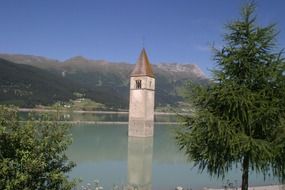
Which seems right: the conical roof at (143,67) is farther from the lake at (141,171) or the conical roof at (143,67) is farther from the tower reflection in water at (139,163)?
the lake at (141,171)

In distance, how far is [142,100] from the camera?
206ft

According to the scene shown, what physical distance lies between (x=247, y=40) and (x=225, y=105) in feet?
7.38

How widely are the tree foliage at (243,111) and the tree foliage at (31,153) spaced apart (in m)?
4.36

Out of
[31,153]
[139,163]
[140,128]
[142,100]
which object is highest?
[142,100]

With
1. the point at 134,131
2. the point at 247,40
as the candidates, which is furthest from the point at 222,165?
the point at 134,131

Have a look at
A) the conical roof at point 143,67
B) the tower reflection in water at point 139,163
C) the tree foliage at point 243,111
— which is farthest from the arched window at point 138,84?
the tree foliage at point 243,111

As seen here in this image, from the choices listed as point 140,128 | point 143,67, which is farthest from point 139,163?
point 143,67

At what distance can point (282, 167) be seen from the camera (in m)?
10.9

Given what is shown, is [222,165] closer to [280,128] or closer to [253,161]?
[253,161]

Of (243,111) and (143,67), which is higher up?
(143,67)

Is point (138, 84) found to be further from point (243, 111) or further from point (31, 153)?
point (31, 153)

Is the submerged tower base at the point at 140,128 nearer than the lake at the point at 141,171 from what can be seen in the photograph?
No

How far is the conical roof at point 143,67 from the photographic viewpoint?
64.2m

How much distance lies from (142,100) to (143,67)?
6.32m
